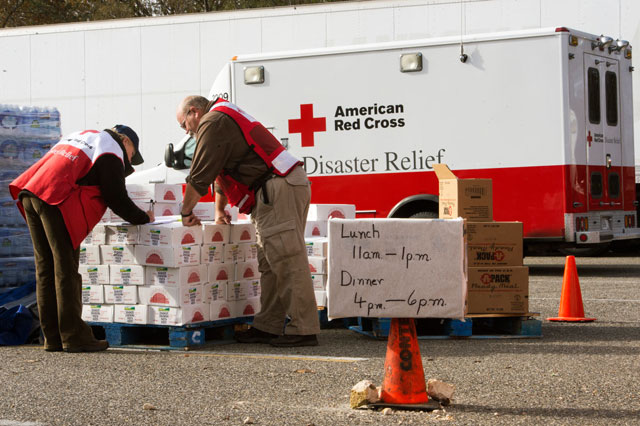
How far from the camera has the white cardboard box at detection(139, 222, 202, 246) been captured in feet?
24.7

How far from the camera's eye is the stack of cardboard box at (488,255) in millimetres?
8172

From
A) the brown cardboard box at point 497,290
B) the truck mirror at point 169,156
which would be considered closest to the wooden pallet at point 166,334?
the brown cardboard box at point 497,290

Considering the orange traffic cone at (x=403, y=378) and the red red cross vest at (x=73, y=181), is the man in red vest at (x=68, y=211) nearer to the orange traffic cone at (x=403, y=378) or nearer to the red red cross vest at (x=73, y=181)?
the red red cross vest at (x=73, y=181)

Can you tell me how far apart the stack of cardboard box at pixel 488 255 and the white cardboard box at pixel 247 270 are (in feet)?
5.67

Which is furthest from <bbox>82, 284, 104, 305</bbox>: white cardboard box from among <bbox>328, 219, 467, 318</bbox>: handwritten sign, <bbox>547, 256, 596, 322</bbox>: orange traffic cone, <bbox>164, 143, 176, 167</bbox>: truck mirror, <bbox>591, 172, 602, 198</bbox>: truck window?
<bbox>591, 172, 602, 198</bbox>: truck window

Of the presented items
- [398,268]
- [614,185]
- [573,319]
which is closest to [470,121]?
[614,185]

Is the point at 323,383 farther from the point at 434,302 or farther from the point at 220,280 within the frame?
the point at 220,280

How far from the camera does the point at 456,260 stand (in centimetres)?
553

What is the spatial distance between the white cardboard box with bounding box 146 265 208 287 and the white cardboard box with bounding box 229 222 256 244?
478mm

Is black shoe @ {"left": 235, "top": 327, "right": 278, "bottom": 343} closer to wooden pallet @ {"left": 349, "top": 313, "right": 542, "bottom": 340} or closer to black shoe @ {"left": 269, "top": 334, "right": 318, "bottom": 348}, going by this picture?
black shoe @ {"left": 269, "top": 334, "right": 318, "bottom": 348}

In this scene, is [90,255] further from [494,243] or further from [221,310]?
[494,243]

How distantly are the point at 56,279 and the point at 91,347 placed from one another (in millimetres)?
571

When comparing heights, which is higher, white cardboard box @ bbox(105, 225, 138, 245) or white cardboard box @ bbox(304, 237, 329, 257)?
white cardboard box @ bbox(105, 225, 138, 245)

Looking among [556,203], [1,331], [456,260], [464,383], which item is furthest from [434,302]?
[556,203]
